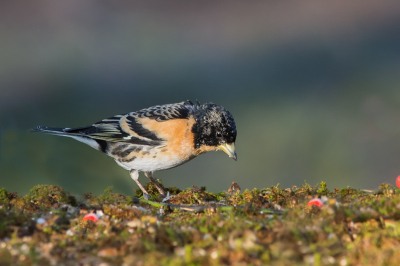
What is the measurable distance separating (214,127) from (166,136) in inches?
32.2

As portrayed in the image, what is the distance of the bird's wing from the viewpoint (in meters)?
6.03

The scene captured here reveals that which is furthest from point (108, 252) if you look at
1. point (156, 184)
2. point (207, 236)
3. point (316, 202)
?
point (156, 184)

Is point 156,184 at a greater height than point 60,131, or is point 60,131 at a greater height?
point 60,131

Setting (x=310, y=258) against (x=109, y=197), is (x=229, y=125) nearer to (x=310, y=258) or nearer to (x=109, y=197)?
(x=109, y=197)

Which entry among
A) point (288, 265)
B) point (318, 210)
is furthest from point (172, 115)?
point (288, 265)

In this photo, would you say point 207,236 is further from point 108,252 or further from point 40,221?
point 40,221

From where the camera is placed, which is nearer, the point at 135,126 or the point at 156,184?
the point at 156,184

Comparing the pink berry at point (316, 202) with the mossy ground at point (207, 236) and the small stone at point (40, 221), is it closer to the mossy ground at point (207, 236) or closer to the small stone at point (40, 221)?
the mossy ground at point (207, 236)

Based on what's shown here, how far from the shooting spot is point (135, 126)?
633 centimetres

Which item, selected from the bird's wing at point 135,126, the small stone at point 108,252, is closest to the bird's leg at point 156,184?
the bird's wing at point 135,126

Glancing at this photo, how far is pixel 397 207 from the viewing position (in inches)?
121

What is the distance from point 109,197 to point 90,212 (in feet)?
2.58

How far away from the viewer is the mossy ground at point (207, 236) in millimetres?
2312

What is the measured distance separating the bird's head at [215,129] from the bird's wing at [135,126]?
419 millimetres
